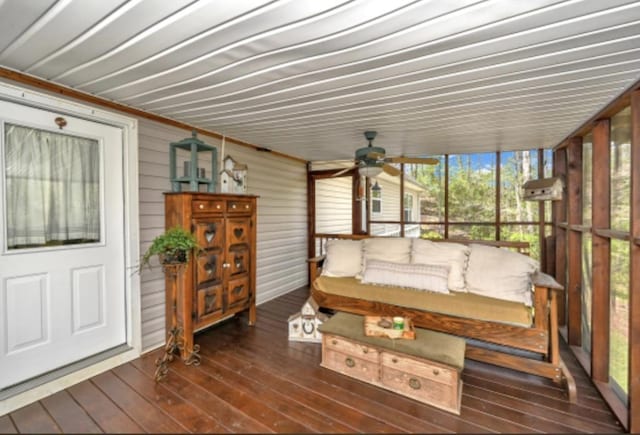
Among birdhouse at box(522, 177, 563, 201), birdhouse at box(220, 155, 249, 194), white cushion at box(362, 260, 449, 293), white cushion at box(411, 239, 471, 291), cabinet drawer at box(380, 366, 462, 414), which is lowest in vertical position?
cabinet drawer at box(380, 366, 462, 414)

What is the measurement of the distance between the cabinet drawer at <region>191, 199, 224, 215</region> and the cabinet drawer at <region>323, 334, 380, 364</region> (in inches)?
68.0

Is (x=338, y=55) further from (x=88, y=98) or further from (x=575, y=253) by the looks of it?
(x=575, y=253)

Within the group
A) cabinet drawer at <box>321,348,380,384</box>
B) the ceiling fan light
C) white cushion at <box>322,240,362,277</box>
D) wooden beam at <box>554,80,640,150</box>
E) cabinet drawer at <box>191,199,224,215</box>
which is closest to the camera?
wooden beam at <box>554,80,640,150</box>

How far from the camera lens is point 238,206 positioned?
3.45 metres

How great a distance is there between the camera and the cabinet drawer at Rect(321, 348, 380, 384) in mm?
2424

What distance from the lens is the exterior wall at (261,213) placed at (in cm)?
306

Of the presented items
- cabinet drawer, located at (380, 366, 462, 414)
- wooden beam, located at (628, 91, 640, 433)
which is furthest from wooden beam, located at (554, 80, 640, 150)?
cabinet drawer, located at (380, 366, 462, 414)

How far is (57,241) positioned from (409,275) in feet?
11.0

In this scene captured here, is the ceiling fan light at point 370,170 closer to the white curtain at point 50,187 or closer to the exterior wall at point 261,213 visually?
the exterior wall at point 261,213

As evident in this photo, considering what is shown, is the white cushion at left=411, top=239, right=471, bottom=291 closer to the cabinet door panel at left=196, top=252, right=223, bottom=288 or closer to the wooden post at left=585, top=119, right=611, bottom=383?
the wooden post at left=585, top=119, right=611, bottom=383

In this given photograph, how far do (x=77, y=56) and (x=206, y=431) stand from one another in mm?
2591

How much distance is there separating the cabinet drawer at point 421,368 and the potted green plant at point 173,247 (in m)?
1.93

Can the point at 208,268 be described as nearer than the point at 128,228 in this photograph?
No

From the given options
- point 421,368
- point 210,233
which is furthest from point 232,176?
point 421,368
